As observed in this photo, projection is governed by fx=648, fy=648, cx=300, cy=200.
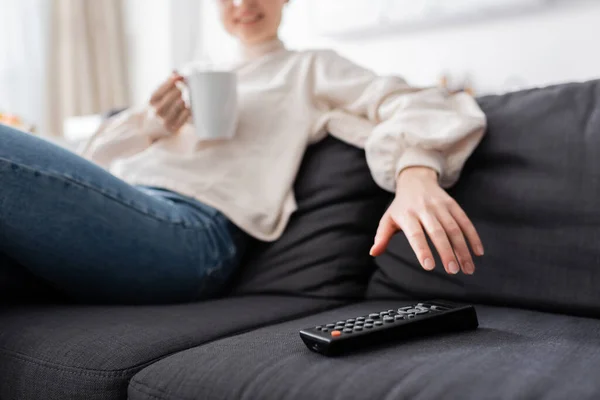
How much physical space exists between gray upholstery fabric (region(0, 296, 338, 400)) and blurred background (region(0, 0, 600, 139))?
4.43 ft

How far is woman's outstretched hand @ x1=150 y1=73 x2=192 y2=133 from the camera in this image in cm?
119

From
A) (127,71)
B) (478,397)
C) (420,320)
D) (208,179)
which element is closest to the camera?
(478,397)

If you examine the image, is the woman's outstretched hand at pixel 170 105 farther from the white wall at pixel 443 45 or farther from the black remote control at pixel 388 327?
the white wall at pixel 443 45

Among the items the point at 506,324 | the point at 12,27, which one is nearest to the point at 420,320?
the point at 506,324

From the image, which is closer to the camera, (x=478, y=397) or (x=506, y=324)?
(x=478, y=397)

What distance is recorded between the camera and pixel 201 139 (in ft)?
3.95

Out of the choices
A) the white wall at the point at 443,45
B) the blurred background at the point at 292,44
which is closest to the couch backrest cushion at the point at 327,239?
the blurred background at the point at 292,44

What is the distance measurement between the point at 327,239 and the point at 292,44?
7.17ft

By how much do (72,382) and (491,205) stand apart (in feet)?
2.02

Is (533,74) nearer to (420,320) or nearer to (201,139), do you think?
(201,139)

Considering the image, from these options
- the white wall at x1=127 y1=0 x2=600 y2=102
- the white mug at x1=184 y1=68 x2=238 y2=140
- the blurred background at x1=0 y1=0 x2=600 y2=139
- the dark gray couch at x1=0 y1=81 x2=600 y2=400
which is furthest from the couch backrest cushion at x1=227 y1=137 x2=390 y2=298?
the white wall at x1=127 y1=0 x2=600 y2=102

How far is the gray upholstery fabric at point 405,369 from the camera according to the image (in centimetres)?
54

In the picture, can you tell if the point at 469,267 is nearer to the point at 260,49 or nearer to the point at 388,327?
the point at 388,327

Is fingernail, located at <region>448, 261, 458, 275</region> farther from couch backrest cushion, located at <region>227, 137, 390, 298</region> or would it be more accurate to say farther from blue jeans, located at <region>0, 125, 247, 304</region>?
blue jeans, located at <region>0, 125, 247, 304</region>
